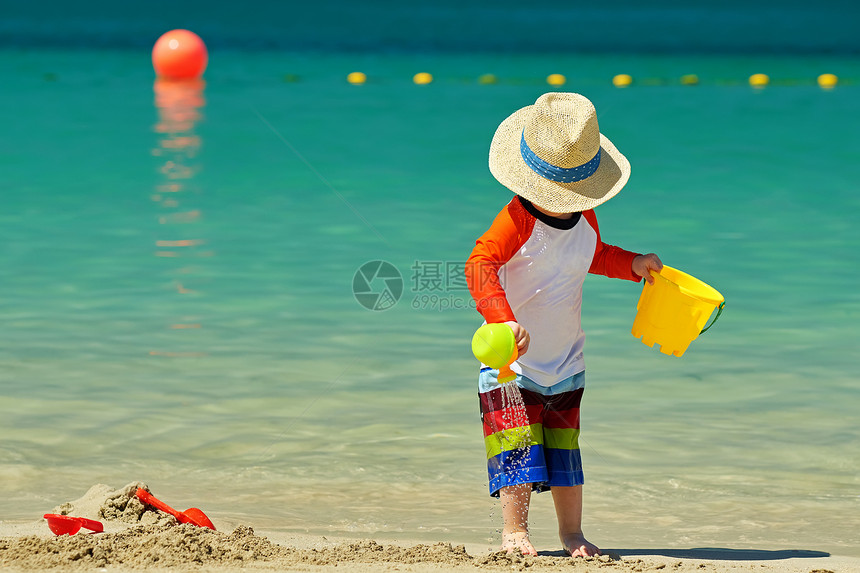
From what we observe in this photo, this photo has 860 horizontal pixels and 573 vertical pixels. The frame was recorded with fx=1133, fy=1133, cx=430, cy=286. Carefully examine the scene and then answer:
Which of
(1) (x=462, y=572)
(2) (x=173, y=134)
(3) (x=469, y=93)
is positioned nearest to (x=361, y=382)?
(1) (x=462, y=572)

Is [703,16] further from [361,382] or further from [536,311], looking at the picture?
[536,311]

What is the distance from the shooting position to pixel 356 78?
59.7ft

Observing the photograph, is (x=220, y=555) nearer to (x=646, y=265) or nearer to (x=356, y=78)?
(x=646, y=265)

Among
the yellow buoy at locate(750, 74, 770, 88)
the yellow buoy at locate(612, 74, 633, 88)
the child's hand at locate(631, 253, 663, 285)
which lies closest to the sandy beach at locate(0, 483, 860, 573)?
the child's hand at locate(631, 253, 663, 285)

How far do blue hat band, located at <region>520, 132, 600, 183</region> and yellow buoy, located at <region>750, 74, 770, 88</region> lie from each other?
50.7 feet

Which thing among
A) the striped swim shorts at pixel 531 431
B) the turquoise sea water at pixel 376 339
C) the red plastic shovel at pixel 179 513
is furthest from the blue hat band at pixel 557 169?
the red plastic shovel at pixel 179 513

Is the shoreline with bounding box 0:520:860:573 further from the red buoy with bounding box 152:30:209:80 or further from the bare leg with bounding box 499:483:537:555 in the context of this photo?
the red buoy with bounding box 152:30:209:80

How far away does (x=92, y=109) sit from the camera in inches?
586

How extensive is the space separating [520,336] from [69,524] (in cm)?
134

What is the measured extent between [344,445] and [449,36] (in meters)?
20.5

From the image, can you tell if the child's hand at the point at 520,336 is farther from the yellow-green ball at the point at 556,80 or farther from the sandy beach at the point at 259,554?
the yellow-green ball at the point at 556,80

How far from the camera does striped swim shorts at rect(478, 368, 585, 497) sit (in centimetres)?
320

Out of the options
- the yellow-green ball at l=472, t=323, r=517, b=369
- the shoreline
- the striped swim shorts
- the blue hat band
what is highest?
the blue hat band

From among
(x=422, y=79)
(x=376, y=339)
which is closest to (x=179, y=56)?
(x=422, y=79)
